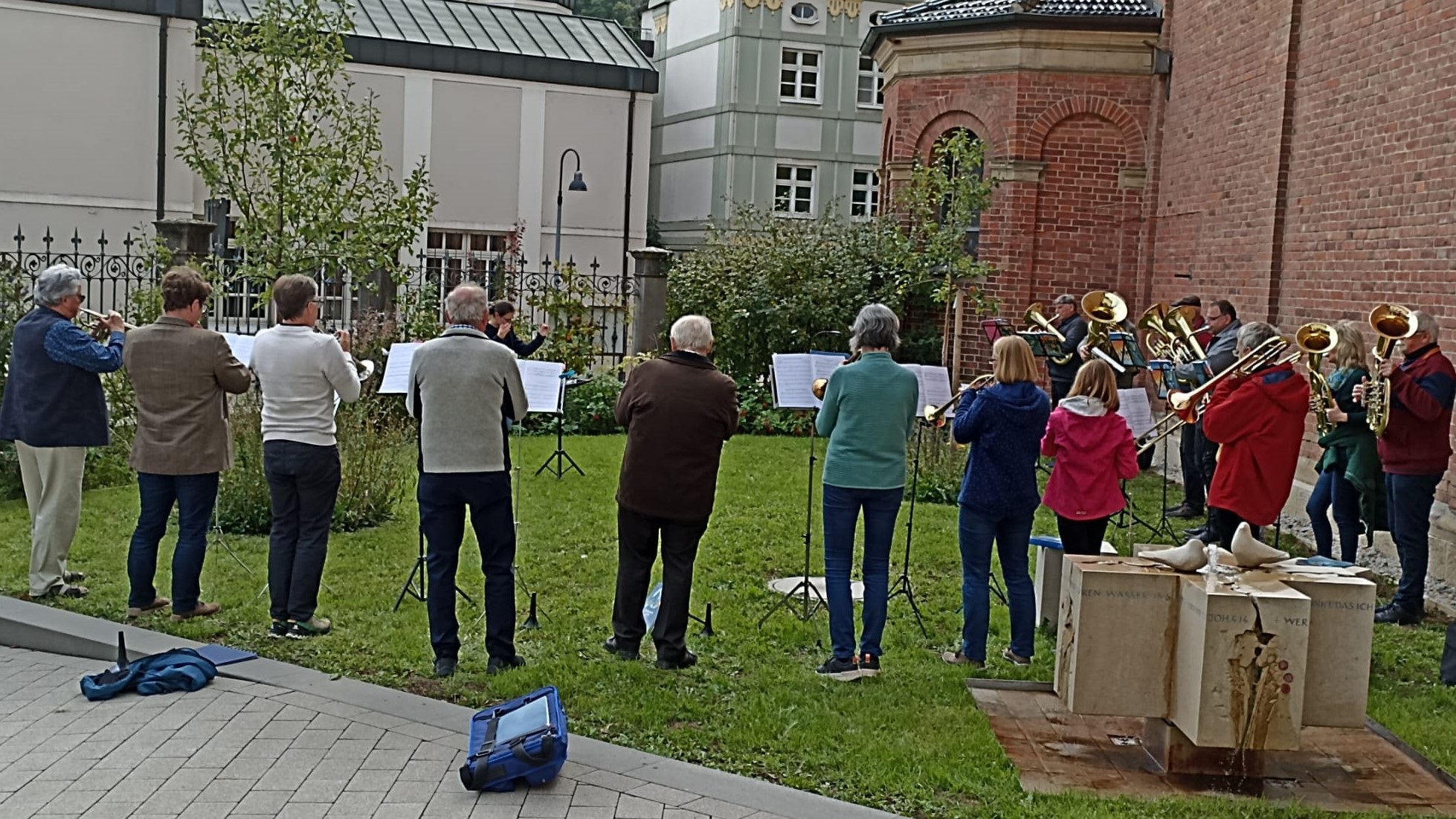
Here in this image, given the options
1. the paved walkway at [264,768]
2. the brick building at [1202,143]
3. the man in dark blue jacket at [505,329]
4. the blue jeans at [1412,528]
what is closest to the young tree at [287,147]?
the man in dark blue jacket at [505,329]

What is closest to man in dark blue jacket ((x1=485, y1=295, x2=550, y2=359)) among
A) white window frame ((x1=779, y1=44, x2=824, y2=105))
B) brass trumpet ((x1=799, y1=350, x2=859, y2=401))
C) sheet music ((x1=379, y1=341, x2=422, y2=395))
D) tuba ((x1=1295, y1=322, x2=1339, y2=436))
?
sheet music ((x1=379, y1=341, x2=422, y2=395))

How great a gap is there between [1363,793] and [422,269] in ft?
45.0

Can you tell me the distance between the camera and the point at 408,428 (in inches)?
538

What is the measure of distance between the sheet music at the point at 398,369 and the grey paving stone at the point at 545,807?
3.00 m

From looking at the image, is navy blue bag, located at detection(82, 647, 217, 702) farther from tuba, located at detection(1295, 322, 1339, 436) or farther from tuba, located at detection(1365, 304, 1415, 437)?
tuba, located at detection(1365, 304, 1415, 437)

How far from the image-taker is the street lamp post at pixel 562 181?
31.0m

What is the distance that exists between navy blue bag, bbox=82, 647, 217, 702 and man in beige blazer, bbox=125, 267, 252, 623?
114 centimetres

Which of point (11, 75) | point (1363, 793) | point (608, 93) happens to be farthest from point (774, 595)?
point (608, 93)

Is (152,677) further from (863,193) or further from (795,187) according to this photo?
(863,193)

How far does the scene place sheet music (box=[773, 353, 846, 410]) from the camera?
8.00 m

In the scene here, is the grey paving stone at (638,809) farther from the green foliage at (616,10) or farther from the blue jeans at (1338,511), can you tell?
the green foliage at (616,10)

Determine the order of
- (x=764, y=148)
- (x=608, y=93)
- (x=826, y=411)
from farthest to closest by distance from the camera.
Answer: (x=764, y=148), (x=608, y=93), (x=826, y=411)

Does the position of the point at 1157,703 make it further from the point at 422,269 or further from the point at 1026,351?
the point at 422,269

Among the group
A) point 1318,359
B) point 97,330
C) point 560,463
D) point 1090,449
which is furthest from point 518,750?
point 560,463
